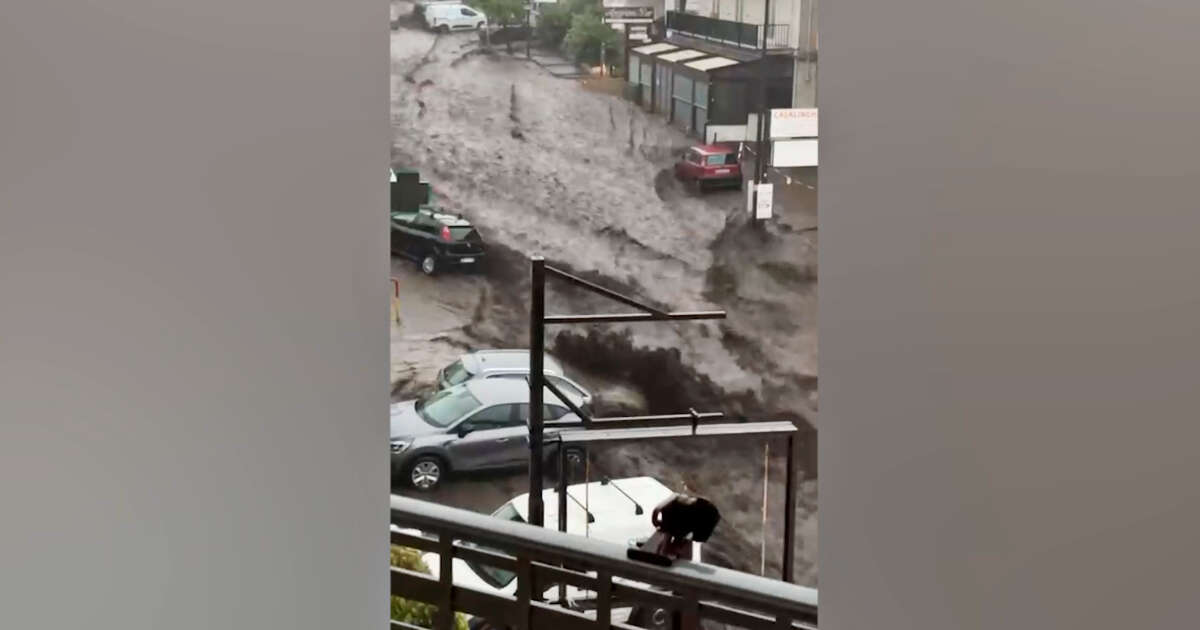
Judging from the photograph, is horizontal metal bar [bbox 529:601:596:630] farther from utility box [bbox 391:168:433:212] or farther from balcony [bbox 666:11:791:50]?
balcony [bbox 666:11:791:50]

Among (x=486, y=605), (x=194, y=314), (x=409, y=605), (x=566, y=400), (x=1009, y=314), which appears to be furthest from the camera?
(x=566, y=400)

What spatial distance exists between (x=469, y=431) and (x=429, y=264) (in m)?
0.45

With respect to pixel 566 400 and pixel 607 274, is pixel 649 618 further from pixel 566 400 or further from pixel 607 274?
pixel 607 274

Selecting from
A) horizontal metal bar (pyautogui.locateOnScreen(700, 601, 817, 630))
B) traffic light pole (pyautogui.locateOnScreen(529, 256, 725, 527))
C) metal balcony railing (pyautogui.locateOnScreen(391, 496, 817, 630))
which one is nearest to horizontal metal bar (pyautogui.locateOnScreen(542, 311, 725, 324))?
traffic light pole (pyautogui.locateOnScreen(529, 256, 725, 527))

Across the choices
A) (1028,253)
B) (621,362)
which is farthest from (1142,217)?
(621,362)

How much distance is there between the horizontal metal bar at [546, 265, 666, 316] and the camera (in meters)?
2.97

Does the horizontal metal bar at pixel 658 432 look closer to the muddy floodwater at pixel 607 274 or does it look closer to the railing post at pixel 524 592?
the muddy floodwater at pixel 607 274

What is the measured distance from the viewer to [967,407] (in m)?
1.17

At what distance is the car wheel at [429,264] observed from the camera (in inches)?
119

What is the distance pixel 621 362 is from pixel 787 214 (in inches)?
22.6

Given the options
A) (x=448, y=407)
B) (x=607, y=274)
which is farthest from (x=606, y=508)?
(x=607, y=274)

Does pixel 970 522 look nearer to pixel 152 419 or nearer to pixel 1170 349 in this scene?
pixel 1170 349

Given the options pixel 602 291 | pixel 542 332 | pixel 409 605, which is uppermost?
pixel 602 291

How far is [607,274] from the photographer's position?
2.99 m
